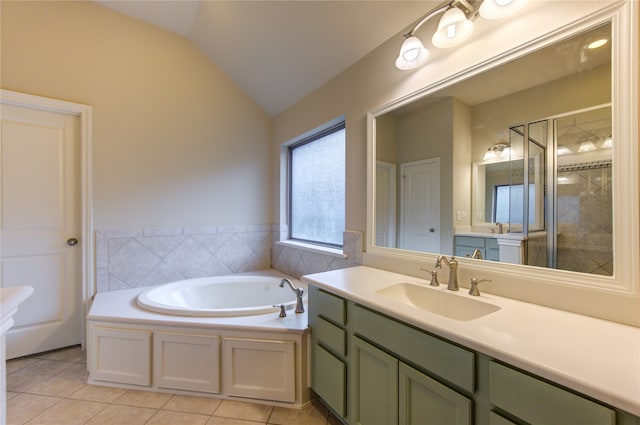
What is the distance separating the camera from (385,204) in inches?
72.4

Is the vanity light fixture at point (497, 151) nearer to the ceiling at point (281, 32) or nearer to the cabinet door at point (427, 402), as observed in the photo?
the ceiling at point (281, 32)

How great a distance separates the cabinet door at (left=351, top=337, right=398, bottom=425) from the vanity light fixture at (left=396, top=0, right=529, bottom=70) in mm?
1498

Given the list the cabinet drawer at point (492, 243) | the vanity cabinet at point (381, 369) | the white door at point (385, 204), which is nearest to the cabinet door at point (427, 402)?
the vanity cabinet at point (381, 369)

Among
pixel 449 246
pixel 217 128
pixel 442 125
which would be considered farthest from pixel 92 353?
pixel 442 125

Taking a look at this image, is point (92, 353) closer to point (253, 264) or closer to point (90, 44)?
point (253, 264)

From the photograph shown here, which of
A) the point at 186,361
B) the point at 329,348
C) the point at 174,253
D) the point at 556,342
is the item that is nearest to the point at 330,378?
the point at 329,348

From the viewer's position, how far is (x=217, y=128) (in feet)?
9.45

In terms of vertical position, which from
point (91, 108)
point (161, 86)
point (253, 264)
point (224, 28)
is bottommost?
point (253, 264)

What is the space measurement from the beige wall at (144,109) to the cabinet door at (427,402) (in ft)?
7.89

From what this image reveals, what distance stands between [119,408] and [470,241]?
222cm

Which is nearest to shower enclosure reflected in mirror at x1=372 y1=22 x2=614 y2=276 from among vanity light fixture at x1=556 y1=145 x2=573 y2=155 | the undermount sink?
vanity light fixture at x1=556 y1=145 x2=573 y2=155

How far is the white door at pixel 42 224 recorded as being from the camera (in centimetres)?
209

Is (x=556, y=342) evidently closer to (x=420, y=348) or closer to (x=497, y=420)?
(x=497, y=420)

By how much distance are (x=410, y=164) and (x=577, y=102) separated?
2.61ft
